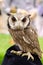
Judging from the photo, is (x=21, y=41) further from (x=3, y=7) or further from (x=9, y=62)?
(x=3, y=7)

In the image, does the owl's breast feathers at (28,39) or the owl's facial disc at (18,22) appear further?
the owl's breast feathers at (28,39)

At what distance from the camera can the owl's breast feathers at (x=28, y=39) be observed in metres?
1.99

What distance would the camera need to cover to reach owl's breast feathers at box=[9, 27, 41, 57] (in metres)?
1.99

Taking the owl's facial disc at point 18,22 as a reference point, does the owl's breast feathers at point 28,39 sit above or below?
below

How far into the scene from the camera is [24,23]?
191 centimetres

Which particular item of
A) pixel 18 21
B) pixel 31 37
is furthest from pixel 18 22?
pixel 31 37

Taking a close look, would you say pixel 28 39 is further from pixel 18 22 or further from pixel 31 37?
pixel 18 22

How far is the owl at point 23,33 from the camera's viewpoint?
190 centimetres

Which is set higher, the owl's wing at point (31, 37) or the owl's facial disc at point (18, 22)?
the owl's facial disc at point (18, 22)

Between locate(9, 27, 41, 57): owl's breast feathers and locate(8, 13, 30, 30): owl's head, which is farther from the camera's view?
locate(9, 27, 41, 57): owl's breast feathers

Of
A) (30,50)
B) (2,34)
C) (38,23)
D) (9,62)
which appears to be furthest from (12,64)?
(2,34)

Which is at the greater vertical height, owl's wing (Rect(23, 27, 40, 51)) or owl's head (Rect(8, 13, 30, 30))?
owl's head (Rect(8, 13, 30, 30))

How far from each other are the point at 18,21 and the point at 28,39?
8.1 inches

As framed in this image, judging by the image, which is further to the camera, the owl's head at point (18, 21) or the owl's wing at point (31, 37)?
the owl's wing at point (31, 37)
